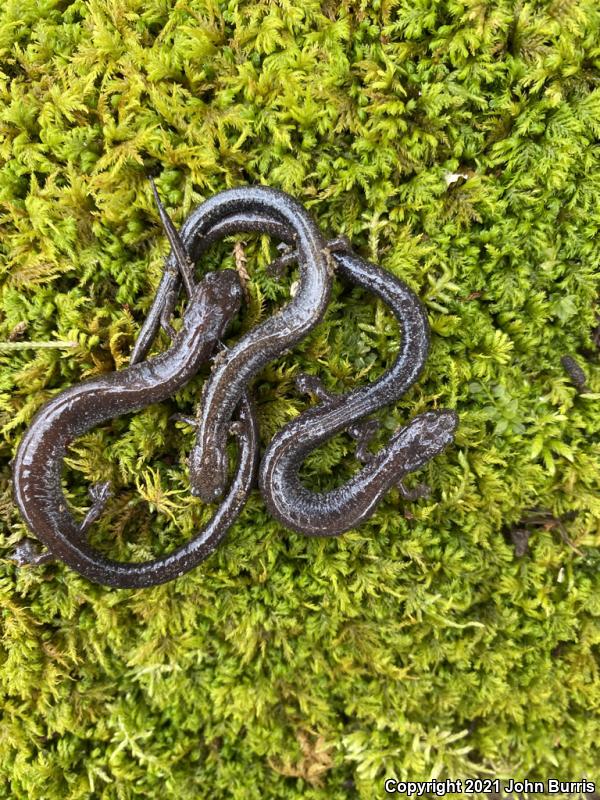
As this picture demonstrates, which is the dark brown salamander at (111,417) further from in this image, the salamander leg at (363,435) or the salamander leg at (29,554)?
the salamander leg at (363,435)

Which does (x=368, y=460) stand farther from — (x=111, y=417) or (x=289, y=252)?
(x=111, y=417)

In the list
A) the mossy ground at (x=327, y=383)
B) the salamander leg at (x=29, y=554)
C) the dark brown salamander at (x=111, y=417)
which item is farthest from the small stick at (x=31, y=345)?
the salamander leg at (x=29, y=554)

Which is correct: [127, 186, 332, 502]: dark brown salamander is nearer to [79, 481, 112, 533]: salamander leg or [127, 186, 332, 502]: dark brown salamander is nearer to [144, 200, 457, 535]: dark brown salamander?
[144, 200, 457, 535]: dark brown salamander

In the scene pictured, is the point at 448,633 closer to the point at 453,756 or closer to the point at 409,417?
the point at 453,756

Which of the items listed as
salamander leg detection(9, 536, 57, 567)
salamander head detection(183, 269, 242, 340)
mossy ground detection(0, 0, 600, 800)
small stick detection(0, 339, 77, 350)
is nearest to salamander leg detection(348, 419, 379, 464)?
mossy ground detection(0, 0, 600, 800)

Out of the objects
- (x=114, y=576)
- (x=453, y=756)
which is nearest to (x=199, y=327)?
(x=114, y=576)

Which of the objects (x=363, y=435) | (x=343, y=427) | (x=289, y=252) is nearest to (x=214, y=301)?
(x=289, y=252)
